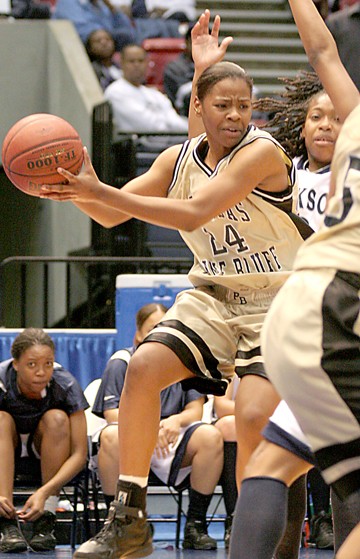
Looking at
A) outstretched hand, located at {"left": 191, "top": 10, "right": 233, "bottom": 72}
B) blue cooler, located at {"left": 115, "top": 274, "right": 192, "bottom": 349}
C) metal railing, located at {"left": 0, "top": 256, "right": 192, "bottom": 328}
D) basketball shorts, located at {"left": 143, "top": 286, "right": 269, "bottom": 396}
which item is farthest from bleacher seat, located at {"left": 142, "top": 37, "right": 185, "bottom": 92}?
basketball shorts, located at {"left": 143, "top": 286, "right": 269, "bottom": 396}

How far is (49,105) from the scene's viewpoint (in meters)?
10.1

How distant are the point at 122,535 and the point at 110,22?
9.12m

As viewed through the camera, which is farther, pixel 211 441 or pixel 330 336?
pixel 211 441

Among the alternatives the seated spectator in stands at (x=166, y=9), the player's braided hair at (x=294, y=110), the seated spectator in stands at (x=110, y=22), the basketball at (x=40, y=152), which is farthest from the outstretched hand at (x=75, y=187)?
the seated spectator in stands at (x=166, y=9)

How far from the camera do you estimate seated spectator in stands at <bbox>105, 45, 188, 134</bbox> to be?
35.7 ft

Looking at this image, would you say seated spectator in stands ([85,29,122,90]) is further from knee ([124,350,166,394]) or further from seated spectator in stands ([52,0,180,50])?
knee ([124,350,166,394])

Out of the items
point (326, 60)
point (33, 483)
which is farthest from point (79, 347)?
point (326, 60)

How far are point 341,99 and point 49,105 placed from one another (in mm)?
6988

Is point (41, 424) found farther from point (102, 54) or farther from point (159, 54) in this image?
point (159, 54)

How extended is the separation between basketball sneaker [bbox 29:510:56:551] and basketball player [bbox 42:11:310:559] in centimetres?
192

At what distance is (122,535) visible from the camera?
391 centimetres

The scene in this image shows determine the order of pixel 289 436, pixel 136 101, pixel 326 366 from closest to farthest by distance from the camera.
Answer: pixel 326 366, pixel 289 436, pixel 136 101

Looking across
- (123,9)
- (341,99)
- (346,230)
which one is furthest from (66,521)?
(123,9)

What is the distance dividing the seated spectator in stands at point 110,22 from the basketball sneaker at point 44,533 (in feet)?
23.2
